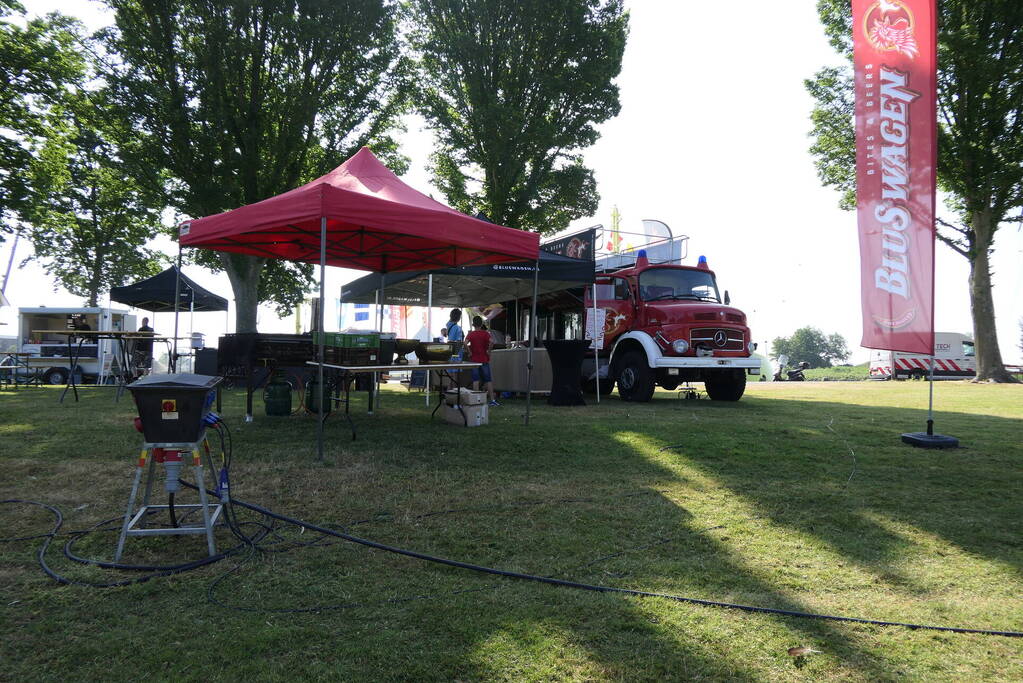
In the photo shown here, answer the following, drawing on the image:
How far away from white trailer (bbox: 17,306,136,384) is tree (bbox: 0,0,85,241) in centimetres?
418

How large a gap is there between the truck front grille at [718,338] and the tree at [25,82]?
1565 centimetres

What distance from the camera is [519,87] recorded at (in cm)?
1838

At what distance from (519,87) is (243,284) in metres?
9.47

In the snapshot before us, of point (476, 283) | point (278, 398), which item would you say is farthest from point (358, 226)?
point (476, 283)

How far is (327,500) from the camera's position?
4.21 metres

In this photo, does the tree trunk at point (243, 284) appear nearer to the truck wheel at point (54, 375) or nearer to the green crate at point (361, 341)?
the truck wheel at point (54, 375)

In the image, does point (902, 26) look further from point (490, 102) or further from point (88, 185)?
point (88, 185)

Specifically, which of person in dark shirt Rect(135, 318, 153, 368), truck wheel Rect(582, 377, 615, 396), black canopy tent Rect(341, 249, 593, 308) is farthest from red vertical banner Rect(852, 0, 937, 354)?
person in dark shirt Rect(135, 318, 153, 368)

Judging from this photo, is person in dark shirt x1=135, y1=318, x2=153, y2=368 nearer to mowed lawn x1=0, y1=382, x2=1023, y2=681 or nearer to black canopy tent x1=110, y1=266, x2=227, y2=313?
black canopy tent x1=110, y1=266, x2=227, y2=313

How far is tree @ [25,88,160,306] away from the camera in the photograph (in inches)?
613

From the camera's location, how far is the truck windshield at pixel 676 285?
11633 millimetres

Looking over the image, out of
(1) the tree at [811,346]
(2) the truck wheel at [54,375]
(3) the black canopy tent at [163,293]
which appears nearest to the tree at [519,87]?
(3) the black canopy tent at [163,293]

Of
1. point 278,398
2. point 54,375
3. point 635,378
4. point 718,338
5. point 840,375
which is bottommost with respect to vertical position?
point 840,375

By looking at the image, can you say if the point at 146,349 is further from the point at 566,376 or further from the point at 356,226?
the point at 356,226
